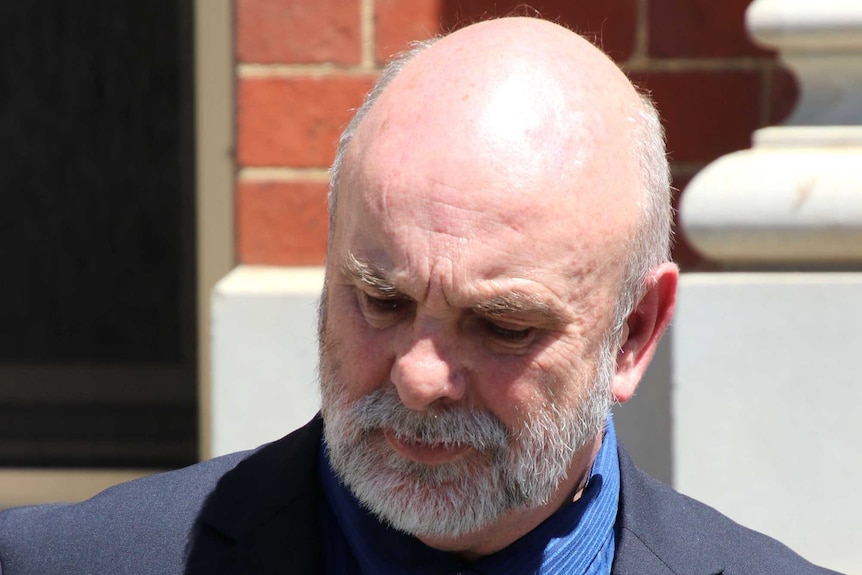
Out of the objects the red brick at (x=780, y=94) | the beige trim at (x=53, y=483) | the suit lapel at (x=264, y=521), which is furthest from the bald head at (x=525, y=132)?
the beige trim at (x=53, y=483)

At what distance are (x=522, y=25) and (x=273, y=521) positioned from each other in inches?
30.0

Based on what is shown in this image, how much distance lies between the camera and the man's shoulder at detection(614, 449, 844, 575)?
1.75m

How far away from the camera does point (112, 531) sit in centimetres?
168

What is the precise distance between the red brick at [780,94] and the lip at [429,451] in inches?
56.6

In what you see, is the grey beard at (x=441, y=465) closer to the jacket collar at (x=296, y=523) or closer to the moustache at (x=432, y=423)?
the moustache at (x=432, y=423)

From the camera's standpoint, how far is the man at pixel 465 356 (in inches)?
60.0

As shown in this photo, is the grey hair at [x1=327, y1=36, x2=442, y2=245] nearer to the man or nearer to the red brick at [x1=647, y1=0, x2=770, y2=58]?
the man

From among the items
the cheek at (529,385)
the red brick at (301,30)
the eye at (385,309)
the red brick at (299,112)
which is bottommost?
the cheek at (529,385)

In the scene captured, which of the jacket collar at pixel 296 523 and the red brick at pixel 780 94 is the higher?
the red brick at pixel 780 94

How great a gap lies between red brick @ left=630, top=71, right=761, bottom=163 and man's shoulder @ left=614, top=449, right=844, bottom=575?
99 centimetres

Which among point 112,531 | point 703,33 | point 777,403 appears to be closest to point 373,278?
point 112,531

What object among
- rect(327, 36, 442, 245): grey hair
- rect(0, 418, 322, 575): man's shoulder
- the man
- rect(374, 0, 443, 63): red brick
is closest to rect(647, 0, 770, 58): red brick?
rect(374, 0, 443, 63): red brick

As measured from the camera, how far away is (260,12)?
261 centimetres

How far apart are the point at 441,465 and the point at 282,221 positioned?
1225mm
